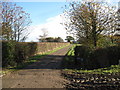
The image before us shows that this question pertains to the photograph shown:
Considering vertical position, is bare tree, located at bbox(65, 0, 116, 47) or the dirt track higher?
bare tree, located at bbox(65, 0, 116, 47)

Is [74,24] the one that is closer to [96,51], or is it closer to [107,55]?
[96,51]

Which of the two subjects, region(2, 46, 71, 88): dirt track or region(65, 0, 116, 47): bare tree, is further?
region(65, 0, 116, 47): bare tree

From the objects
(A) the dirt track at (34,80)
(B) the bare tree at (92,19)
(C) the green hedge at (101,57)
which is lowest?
(A) the dirt track at (34,80)

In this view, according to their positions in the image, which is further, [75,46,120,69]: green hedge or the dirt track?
[75,46,120,69]: green hedge

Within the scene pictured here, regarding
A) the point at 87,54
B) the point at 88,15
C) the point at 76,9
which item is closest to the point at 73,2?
the point at 76,9

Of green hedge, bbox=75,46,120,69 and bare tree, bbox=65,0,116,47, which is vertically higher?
bare tree, bbox=65,0,116,47

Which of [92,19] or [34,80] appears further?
[92,19]

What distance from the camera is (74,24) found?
16172 mm

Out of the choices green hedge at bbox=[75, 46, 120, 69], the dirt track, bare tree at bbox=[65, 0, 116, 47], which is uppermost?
bare tree at bbox=[65, 0, 116, 47]

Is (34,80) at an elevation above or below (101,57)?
below

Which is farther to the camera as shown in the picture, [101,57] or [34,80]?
[101,57]

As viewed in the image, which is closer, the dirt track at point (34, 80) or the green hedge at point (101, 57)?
the dirt track at point (34, 80)

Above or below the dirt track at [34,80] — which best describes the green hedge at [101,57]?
above

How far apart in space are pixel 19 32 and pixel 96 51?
47.5ft
